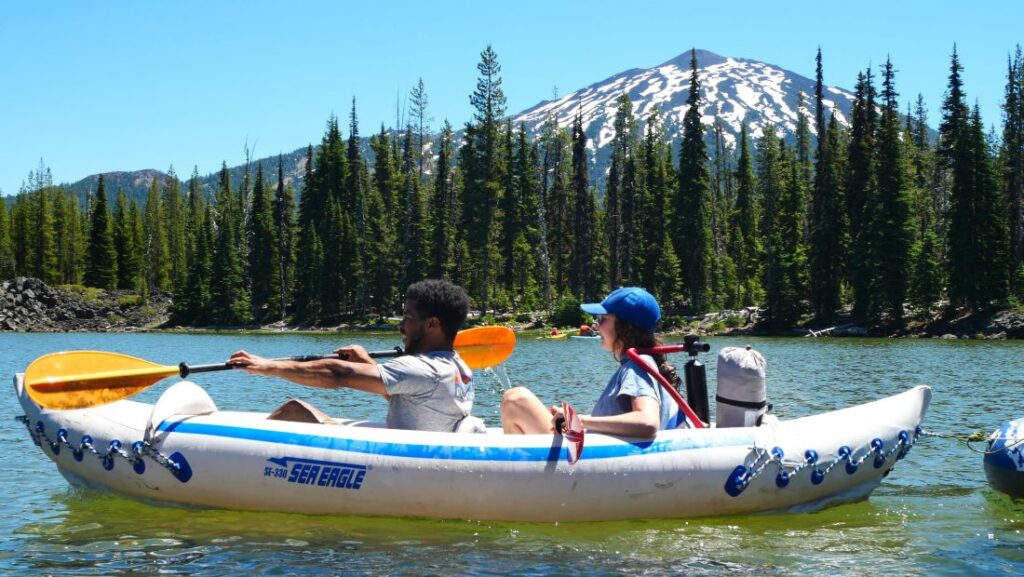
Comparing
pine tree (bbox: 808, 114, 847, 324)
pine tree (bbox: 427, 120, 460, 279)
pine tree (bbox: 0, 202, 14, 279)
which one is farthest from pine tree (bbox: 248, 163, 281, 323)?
pine tree (bbox: 808, 114, 847, 324)

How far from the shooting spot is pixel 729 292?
61.8 m

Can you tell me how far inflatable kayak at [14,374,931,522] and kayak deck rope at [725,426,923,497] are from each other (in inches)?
0.4

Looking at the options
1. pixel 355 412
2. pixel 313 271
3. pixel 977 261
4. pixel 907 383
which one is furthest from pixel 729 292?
pixel 355 412

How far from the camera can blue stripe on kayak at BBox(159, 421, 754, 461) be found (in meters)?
7.03

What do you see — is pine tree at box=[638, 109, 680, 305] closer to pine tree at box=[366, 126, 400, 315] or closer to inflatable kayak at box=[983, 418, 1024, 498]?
pine tree at box=[366, 126, 400, 315]

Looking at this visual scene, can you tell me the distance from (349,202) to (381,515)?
66.1m

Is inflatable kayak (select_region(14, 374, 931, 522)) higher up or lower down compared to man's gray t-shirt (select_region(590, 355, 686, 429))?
lower down

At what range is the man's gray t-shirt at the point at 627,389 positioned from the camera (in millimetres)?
6676

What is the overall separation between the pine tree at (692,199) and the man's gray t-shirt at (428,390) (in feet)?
175

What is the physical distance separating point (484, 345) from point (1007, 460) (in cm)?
468

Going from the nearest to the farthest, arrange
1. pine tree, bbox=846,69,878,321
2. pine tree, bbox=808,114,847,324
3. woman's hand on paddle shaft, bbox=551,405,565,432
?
woman's hand on paddle shaft, bbox=551,405,565,432 → pine tree, bbox=846,69,878,321 → pine tree, bbox=808,114,847,324

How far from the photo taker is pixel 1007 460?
8.01m

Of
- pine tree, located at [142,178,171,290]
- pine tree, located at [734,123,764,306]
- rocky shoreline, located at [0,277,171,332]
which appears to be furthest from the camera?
pine tree, located at [142,178,171,290]

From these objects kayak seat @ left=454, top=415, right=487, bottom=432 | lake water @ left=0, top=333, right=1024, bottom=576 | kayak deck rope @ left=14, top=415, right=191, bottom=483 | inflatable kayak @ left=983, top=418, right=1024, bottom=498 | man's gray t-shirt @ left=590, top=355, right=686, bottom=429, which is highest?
man's gray t-shirt @ left=590, top=355, right=686, bottom=429
